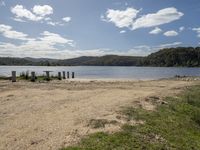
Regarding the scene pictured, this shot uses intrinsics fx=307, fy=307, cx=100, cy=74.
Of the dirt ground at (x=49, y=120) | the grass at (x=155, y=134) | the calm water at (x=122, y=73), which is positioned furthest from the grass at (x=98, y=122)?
the calm water at (x=122, y=73)

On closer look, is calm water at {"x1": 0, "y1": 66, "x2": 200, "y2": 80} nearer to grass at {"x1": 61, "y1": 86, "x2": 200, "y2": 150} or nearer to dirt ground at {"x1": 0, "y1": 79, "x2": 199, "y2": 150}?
dirt ground at {"x1": 0, "y1": 79, "x2": 199, "y2": 150}

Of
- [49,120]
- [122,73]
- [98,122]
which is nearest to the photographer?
[98,122]

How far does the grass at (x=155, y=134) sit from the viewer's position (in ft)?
27.1

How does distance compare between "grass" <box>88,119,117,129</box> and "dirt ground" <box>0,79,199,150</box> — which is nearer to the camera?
"dirt ground" <box>0,79,199,150</box>

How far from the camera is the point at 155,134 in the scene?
9.69 meters

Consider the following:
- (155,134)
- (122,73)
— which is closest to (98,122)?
(155,134)

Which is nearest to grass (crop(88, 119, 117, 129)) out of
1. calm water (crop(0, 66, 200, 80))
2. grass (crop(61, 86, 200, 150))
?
grass (crop(61, 86, 200, 150))

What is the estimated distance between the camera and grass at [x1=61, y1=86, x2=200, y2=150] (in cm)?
826

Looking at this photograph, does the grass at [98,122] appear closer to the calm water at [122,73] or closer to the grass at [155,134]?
the grass at [155,134]

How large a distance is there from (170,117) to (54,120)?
473 centimetres

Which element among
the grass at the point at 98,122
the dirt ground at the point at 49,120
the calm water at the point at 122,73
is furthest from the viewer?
the calm water at the point at 122,73

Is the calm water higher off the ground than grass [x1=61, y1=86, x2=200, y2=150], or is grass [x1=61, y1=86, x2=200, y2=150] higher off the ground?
grass [x1=61, y1=86, x2=200, y2=150]

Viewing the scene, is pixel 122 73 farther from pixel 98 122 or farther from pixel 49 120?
pixel 98 122

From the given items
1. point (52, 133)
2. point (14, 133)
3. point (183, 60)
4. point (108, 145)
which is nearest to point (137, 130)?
point (108, 145)
